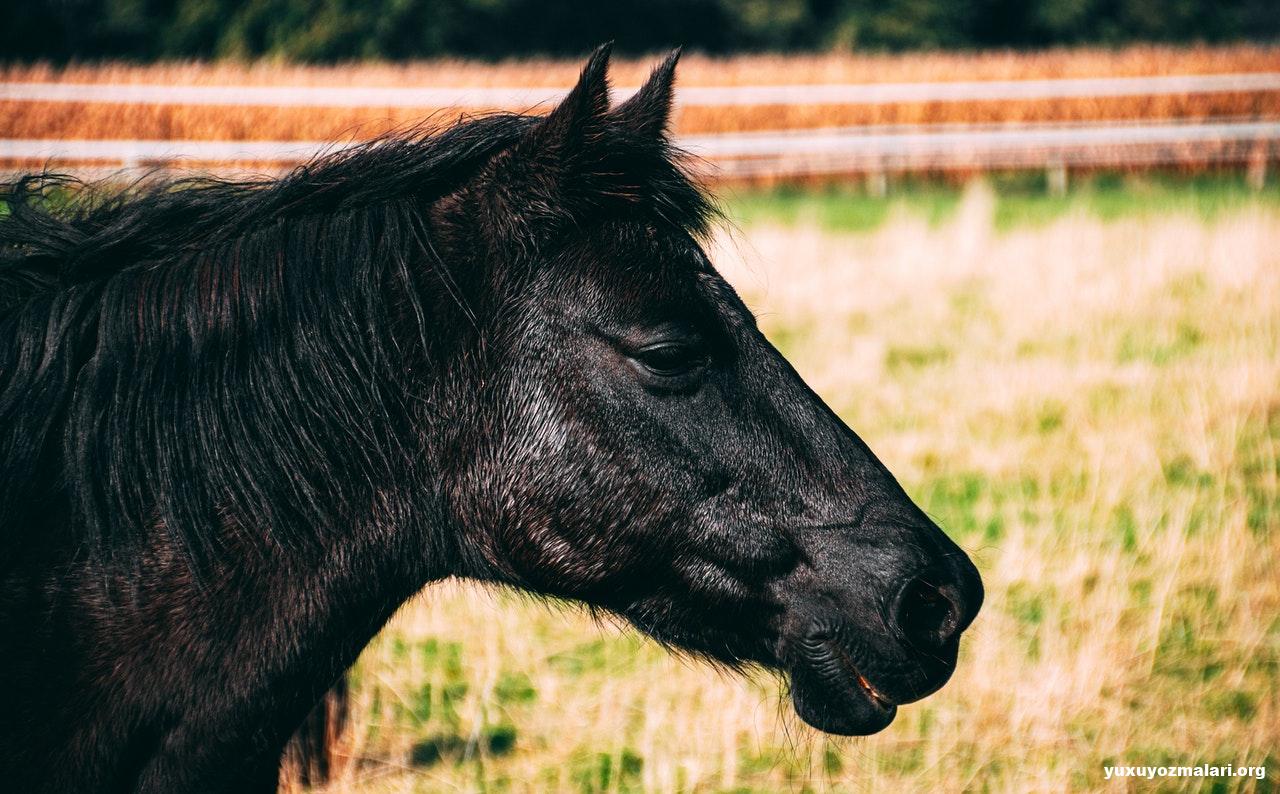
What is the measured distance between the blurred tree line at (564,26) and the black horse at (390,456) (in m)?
31.7

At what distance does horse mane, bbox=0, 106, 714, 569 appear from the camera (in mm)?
2111

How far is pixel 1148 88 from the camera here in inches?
971

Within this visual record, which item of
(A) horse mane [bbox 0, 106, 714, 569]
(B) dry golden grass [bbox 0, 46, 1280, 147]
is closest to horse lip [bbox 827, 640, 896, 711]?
(A) horse mane [bbox 0, 106, 714, 569]

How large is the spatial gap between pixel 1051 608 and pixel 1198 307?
6.60 meters

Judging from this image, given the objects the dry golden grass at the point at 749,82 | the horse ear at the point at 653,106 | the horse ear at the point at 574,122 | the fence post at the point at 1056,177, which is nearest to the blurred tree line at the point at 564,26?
the dry golden grass at the point at 749,82

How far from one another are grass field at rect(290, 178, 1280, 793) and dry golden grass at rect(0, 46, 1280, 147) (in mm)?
13881

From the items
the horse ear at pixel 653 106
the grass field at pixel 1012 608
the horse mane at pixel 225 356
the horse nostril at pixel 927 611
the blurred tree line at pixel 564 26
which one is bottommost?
the blurred tree line at pixel 564 26

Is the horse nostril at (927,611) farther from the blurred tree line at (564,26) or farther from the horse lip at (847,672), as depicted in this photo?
the blurred tree line at (564,26)

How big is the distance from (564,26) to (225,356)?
136ft

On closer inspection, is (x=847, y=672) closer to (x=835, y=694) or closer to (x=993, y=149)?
(x=835, y=694)

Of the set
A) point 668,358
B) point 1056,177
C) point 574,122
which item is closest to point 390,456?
point 668,358

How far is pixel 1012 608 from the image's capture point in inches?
209

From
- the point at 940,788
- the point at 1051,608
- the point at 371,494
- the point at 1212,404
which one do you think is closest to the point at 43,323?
the point at 371,494

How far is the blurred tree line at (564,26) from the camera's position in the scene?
117 feet
